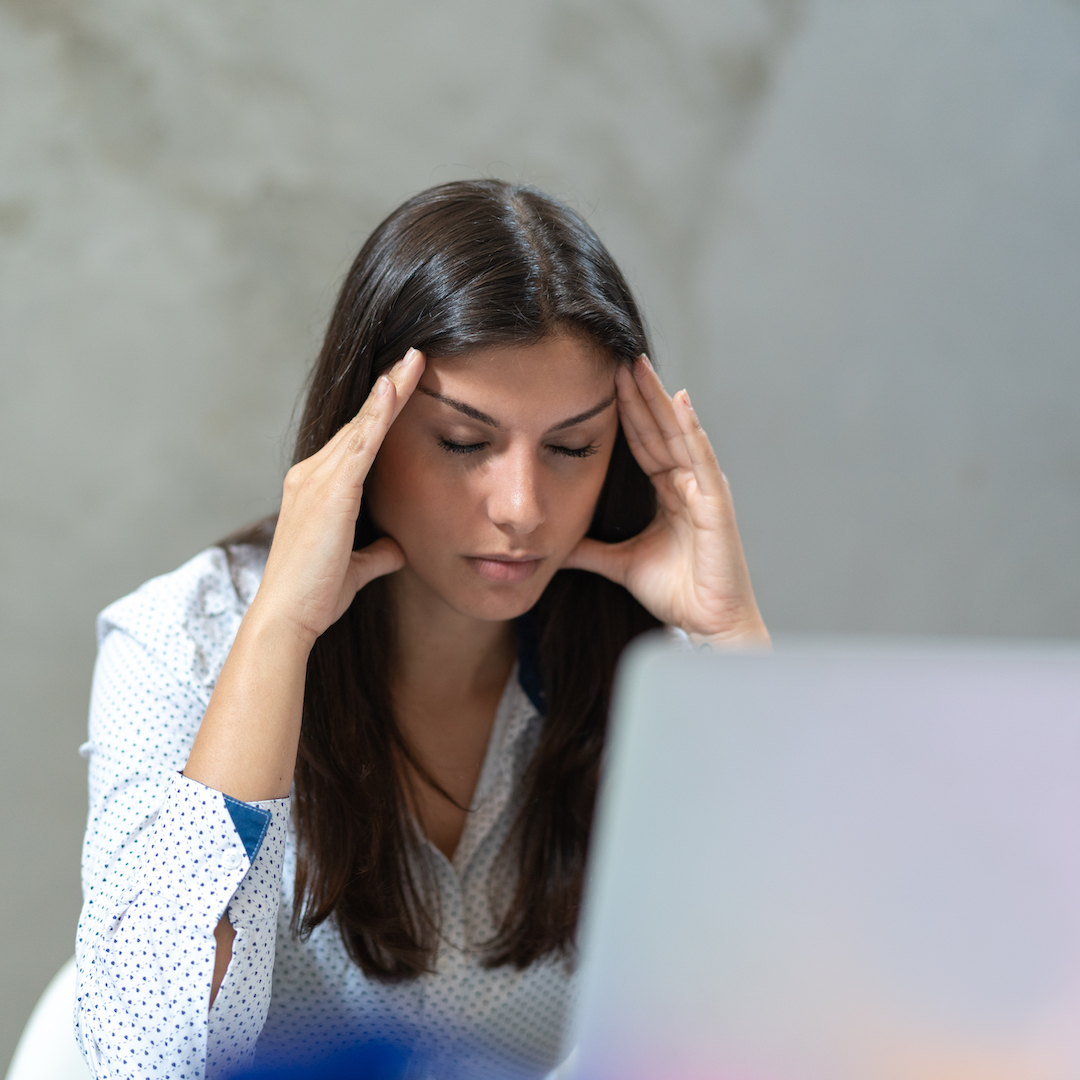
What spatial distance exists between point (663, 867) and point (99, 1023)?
2.06 feet

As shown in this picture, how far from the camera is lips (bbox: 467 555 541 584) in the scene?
3.27ft

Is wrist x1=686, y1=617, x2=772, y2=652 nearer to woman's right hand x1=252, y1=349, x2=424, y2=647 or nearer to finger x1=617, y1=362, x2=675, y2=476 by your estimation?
finger x1=617, y1=362, x2=675, y2=476

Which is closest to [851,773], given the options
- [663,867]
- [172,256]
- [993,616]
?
[663,867]

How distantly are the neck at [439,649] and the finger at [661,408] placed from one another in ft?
0.91

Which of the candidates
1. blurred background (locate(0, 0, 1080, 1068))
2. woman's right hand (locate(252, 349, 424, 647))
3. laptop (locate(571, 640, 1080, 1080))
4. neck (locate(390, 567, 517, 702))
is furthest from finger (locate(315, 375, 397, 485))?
blurred background (locate(0, 0, 1080, 1068))

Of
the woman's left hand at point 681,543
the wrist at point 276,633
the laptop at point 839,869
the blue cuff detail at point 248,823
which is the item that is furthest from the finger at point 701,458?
the laptop at point 839,869

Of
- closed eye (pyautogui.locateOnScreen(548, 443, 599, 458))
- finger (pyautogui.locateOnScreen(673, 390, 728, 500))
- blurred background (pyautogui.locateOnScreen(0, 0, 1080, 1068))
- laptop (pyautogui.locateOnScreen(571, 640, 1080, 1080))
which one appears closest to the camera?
laptop (pyautogui.locateOnScreen(571, 640, 1080, 1080))

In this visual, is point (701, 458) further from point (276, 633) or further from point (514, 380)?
point (276, 633)

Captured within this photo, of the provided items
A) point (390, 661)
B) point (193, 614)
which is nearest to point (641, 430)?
point (390, 661)

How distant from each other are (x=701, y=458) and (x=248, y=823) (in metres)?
0.57

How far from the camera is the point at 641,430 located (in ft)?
3.66

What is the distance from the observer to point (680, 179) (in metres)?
1.90

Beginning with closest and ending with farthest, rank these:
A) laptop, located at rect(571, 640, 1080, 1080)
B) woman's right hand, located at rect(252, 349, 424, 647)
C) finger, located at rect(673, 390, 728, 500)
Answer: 1. laptop, located at rect(571, 640, 1080, 1080)
2. woman's right hand, located at rect(252, 349, 424, 647)
3. finger, located at rect(673, 390, 728, 500)

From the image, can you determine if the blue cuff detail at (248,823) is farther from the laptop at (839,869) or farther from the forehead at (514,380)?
the laptop at (839,869)
